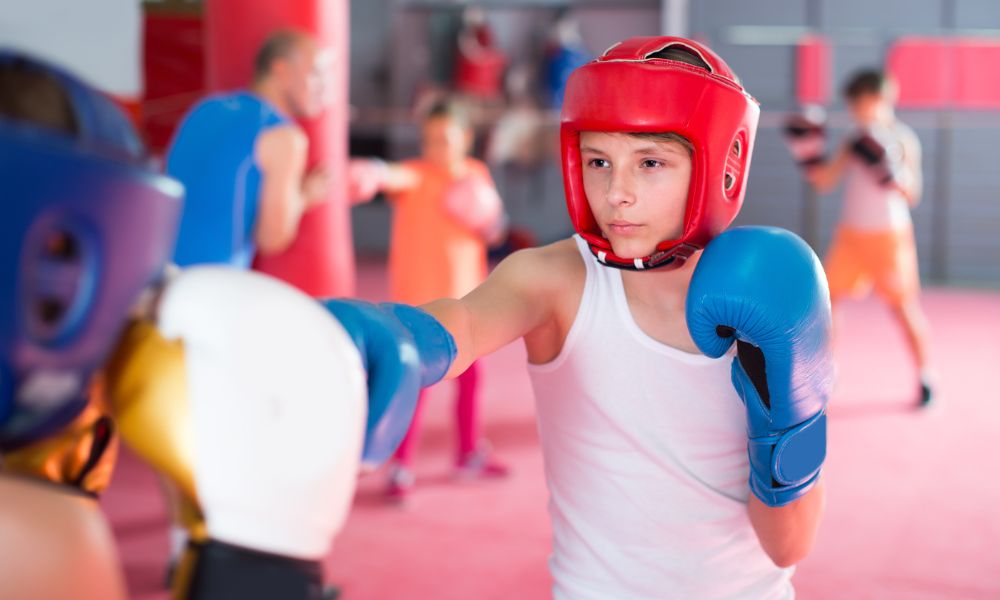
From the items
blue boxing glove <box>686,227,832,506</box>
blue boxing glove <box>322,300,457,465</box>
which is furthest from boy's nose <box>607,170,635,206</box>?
blue boxing glove <box>322,300,457,465</box>

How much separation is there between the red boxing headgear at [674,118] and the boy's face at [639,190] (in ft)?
0.05

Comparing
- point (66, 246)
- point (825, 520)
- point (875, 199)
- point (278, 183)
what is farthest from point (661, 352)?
point (875, 199)

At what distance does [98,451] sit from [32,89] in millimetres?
267

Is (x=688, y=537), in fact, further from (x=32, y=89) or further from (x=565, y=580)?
(x=32, y=89)

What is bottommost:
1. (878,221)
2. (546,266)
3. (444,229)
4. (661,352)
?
(878,221)

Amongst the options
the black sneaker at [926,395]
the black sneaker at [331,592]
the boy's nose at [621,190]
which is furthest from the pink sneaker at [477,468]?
the boy's nose at [621,190]

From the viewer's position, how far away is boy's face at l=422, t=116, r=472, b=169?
365 centimetres

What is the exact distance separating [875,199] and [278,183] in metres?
3.23

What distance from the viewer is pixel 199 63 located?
166 inches

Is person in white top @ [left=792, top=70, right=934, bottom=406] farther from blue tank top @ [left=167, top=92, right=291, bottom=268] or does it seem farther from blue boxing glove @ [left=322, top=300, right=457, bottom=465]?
blue boxing glove @ [left=322, top=300, right=457, bottom=465]

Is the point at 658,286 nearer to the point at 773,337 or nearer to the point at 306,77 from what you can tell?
the point at 773,337

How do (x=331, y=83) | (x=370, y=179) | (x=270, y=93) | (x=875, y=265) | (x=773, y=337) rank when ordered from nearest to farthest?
(x=773, y=337)
(x=270, y=93)
(x=331, y=83)
(x=370, y=179)
(x=875, y=265)

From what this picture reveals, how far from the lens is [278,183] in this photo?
7.95 ft

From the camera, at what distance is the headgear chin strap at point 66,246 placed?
0.59 meters
